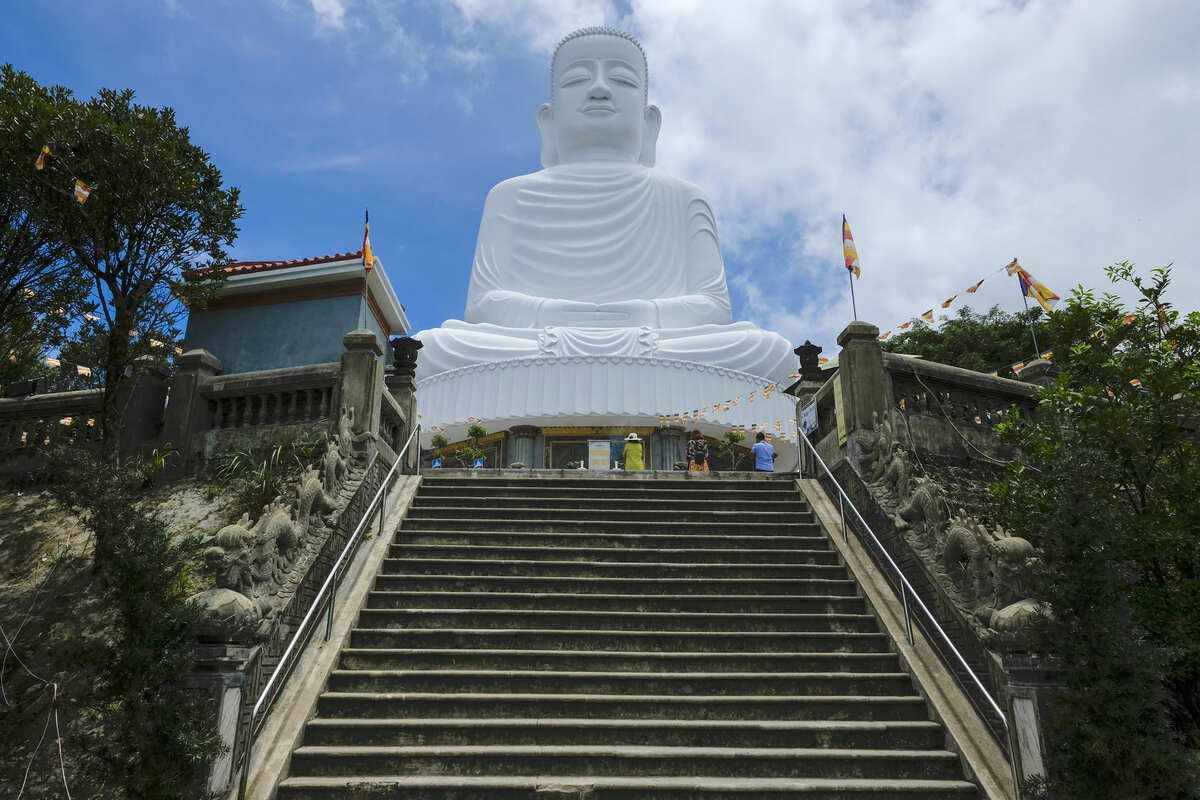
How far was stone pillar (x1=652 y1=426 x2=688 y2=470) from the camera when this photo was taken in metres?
19.1

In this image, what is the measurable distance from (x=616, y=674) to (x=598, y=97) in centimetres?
2090

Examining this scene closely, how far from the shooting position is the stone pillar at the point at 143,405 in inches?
431

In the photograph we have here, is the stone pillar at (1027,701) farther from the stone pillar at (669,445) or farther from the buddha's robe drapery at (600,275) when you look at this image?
the buddha's robe drapery at (600,275)

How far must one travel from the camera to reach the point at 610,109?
25.2 metres

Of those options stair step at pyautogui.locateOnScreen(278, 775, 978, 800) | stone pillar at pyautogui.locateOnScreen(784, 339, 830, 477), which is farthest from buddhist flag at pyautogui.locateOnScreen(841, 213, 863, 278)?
stair step at pyautogui.locateOnScreen(278, 775, 978, 800)

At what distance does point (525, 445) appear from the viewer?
63.9ft

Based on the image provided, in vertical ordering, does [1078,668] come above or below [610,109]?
below

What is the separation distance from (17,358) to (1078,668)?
14.5 meters

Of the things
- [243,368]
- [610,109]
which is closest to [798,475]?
[243,368]

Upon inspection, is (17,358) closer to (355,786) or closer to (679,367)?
(355,786)

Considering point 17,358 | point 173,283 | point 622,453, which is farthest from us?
point 622,453

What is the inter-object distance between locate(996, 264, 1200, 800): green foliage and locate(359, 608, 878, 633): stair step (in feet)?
6.53

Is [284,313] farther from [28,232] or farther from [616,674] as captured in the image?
[616,674]

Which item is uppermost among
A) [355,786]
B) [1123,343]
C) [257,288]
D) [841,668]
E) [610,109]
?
[610,109]
